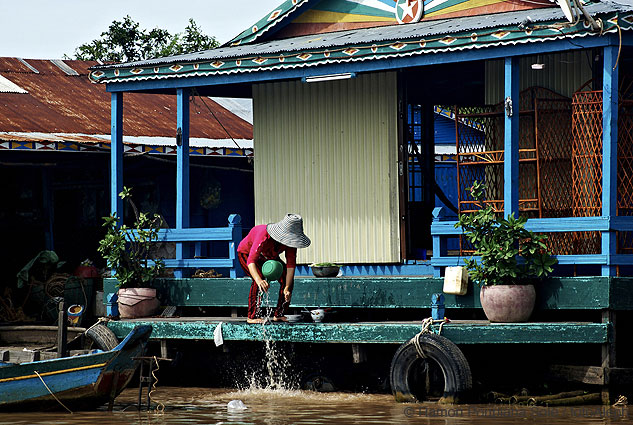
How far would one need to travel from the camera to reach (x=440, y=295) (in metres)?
12.4

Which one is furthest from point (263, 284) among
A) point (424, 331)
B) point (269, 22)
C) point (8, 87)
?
point (8, 87)

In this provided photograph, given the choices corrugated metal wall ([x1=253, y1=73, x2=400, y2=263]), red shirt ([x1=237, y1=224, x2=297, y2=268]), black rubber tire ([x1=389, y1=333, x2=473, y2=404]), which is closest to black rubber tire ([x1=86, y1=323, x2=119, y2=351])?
red shirt ([x1=237, y1=224, x2=297, y2=268])

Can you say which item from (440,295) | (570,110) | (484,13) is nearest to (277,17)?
(484,13)

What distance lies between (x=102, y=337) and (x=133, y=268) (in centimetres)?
104

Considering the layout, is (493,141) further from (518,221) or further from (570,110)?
(518,221)

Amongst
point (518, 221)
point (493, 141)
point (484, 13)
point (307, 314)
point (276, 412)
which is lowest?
point (276, 412)

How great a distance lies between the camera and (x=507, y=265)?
12055 millimetres

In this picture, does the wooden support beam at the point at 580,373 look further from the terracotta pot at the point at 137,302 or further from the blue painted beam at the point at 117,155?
the blue painted beam at the point at 117,155

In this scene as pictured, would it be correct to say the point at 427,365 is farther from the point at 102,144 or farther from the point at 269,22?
the point at 102,144

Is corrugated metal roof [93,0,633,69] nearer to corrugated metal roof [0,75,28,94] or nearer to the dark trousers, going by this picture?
the dark trousers

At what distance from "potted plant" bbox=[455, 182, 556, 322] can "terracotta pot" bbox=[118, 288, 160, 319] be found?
434 cm

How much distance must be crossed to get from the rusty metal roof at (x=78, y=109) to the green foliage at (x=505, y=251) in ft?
24.0

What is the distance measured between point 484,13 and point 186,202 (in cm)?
454

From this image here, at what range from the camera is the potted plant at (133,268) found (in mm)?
14406
